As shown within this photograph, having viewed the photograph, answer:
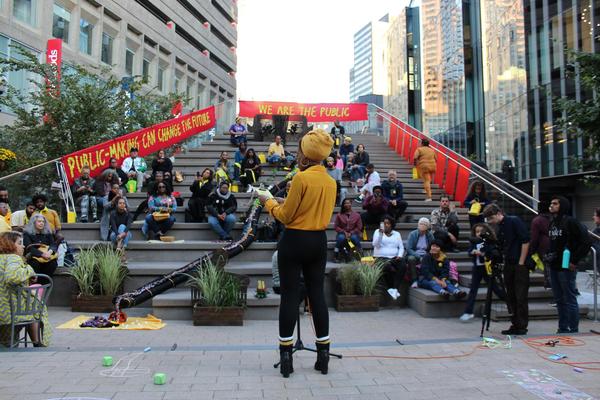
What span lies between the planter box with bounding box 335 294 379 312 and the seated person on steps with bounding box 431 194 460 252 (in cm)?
200

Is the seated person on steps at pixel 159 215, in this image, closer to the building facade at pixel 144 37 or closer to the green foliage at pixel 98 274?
the green foliage at pixel 98 274

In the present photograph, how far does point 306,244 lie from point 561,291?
410cm

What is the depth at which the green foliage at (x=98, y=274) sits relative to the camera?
775 cm

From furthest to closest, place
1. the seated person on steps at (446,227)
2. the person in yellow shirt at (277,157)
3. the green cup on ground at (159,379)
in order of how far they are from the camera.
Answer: the person in yellow shirt at (277,157), the seated person on steps at (446,227), the green cup on ground at (159,379)

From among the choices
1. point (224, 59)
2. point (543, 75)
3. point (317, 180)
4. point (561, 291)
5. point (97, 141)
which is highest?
point (224, 59)

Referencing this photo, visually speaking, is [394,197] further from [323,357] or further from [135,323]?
[323,357]

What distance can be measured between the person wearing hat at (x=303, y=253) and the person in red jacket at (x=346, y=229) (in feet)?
15.8

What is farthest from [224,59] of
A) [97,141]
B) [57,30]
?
[97,141]

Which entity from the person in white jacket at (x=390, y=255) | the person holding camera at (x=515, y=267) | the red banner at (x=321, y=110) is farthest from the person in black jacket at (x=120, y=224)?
the red banner at (x=321, y=110)

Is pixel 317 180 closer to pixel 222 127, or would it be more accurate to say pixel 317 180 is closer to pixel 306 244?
pixel 306 244

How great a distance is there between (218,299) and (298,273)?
308cm

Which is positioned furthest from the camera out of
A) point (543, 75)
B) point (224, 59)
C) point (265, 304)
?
point (224, 59)

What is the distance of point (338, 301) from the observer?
8031 mm

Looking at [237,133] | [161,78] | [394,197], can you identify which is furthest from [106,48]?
[394,197]
